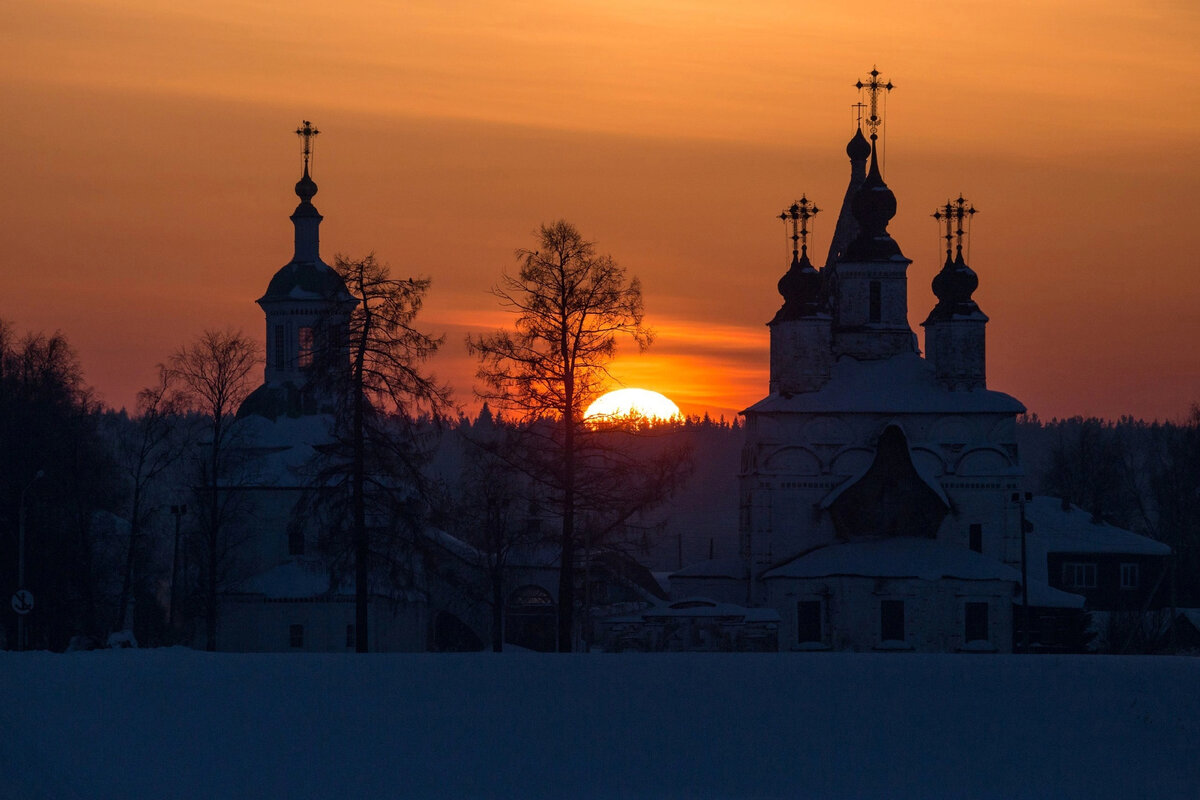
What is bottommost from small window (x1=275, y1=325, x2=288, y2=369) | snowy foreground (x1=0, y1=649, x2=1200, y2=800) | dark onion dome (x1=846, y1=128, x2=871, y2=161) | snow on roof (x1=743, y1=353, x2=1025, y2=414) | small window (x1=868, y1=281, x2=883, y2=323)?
snowy foreground (x1=0, y1=649, x2=1200, y2=800)

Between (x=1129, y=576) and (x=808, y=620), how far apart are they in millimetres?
23080

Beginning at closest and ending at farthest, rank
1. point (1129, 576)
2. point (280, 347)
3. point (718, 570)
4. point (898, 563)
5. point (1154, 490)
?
1. point (898, 563)
2. point (718, 570)
3. point (280, 347)
4. point (1129, 576)
5. point (1154, 490)

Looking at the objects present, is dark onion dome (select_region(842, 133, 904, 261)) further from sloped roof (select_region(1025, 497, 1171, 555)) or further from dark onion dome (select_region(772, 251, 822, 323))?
sloped roof (select_region(1025, 497, 1171, 555))

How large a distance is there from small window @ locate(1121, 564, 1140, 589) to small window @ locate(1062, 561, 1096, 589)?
3.96 ft

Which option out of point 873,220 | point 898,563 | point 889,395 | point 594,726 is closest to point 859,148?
point 873,220

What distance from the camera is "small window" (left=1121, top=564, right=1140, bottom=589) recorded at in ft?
246

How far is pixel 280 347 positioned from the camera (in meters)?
62.8

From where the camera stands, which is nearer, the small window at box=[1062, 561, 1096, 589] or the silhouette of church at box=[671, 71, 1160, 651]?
the silhouette of church at box=[671, 71, 1160, 651]

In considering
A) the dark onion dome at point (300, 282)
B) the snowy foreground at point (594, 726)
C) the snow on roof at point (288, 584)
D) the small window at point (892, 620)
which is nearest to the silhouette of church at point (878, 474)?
the small window at point (892, 620)

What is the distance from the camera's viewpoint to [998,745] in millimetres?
28828

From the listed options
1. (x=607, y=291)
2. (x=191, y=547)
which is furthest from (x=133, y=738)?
(x=191, y=547)

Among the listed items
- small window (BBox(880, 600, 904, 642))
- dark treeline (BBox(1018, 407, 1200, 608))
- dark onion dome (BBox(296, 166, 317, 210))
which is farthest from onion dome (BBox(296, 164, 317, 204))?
dark treeline (BBox(1018, 407, 1200, 608))

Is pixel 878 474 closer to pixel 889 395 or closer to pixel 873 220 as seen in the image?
pixel 889 395

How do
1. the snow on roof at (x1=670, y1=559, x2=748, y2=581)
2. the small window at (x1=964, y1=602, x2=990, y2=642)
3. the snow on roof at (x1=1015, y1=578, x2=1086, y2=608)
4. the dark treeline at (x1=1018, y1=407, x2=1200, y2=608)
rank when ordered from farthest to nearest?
the dark treeline at (x1=1018, y1=407, x2=1200, y2=608) → the snow on roof at (x1=670, y1=559, x2=748, y2=581) → the snow on roof at (x1=1015, y1=578, x2=1086, y2=608) → the small window at (x1=964, y1=602, x2=990, y2=642)
